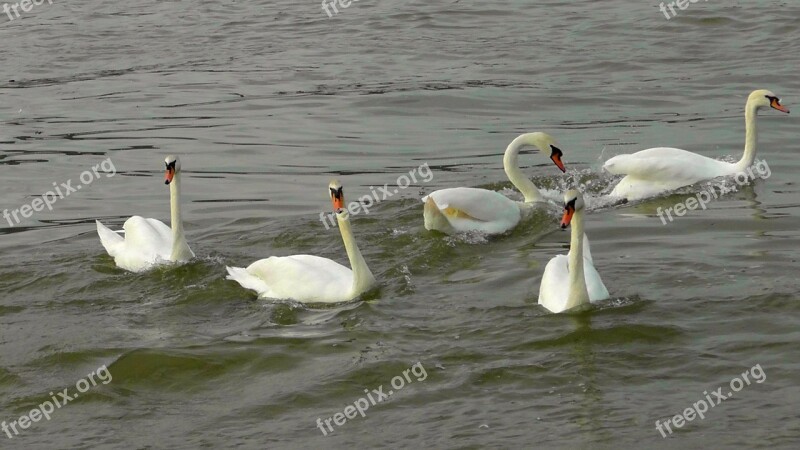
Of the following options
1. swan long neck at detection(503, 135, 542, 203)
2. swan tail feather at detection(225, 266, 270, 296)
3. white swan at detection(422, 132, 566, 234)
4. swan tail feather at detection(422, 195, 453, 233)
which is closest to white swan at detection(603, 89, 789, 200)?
swan long neck at detection(503, 135, 542, 203)

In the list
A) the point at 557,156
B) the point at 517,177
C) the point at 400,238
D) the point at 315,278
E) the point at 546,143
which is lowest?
the point at 315,278

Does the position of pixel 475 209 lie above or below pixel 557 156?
below

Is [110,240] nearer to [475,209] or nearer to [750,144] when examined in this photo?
[475,209]

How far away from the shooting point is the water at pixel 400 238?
740 cm

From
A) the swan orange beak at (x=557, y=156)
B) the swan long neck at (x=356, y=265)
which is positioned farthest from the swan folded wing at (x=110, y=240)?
the swan orange beak at (x=557, y=156)

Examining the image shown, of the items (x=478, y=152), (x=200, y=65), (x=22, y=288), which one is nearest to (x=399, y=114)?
(x=478, y=152)

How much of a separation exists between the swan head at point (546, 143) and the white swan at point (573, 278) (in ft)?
9.55

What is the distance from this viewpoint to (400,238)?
10938mm

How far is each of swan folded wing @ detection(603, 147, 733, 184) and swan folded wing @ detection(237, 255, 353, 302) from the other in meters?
3.39

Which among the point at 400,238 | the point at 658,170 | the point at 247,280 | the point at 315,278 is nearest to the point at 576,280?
the point at 315,278

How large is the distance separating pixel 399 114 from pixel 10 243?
5.96 m

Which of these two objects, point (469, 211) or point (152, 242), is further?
point (469, 211)

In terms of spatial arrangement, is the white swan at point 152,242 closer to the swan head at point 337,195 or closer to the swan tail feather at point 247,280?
the swan tail feather at point 247,280

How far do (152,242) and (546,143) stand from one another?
3.82 metres
